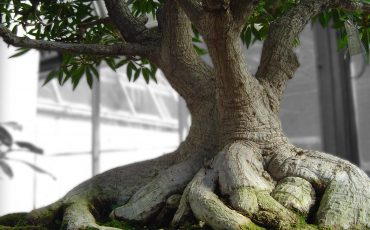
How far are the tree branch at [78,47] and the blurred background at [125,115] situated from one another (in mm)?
821

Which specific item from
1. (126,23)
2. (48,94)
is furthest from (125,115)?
(126,23)

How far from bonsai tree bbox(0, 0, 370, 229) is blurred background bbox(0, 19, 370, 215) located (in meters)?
0.63

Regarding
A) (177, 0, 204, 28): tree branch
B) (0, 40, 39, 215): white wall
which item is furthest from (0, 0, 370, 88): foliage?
(0, 40, 39, 215): white wall

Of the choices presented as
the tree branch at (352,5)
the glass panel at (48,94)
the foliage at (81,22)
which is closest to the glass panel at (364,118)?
the foliage at (81,22)

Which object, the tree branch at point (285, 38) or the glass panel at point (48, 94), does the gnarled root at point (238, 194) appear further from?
the glass panel at point (48, 94)

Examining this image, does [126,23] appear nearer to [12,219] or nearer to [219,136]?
[219,136]

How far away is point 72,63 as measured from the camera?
993mm

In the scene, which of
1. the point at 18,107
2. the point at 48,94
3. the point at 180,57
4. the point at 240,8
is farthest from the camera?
the point at 48,94

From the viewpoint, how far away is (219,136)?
2.85 feet

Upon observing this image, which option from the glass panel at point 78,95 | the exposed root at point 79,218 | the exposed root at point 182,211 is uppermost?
the glass panel at point 78,95

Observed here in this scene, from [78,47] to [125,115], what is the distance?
3.76 meters

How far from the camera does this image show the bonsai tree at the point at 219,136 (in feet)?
2.17

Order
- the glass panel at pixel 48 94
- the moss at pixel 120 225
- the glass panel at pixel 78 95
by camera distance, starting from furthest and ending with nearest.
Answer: the glass panel at pixel 78 95
the glass panel at pixel 48 94
the moss at pixel 120 225

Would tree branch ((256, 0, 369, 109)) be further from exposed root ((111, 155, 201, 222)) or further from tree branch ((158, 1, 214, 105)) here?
exposed root ((111, 155, 201, 222))
